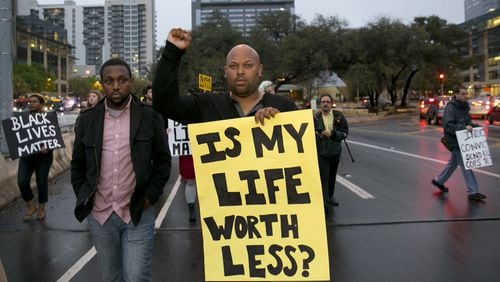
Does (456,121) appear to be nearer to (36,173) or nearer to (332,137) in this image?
(332,137)

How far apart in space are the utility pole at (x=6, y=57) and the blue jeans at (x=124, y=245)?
6.67 m

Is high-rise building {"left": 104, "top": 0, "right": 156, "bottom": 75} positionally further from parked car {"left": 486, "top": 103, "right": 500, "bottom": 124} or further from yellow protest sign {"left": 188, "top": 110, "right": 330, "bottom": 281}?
yellow protest sign {"left": 188, "top": 110, "right": 330, "bottom": 281}

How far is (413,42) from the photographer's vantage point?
41781mm

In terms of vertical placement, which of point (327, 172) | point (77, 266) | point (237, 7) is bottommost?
point (77, 266)

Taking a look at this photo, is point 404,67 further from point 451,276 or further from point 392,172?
point 451,276

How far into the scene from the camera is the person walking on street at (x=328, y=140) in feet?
24.6

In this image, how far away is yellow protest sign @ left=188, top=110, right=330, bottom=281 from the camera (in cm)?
262

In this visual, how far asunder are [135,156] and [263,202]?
3.29 feet

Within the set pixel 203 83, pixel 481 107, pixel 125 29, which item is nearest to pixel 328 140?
pixel 203 83

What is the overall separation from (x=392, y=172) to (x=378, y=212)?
4.19 m

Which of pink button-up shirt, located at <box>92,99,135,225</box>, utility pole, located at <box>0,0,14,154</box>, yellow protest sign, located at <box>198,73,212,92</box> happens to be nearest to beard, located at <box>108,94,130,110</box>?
pink button-up shirt, located at <box>92,99,135,225</box>

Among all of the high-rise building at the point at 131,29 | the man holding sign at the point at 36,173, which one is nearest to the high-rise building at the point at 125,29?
the high-rise building at the point at 131,29

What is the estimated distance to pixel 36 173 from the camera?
725 centimetres

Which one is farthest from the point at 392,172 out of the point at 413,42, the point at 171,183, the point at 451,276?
the point at 413,42
